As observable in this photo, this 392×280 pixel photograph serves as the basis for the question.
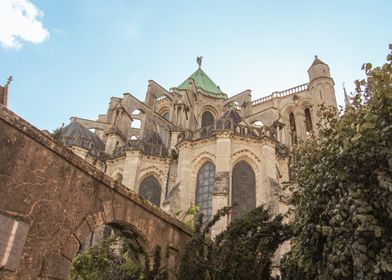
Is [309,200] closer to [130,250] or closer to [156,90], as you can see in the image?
[130,250]

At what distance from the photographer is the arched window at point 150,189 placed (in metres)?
19.5

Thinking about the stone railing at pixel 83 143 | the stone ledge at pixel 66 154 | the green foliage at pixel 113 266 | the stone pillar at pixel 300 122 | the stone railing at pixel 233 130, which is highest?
the stone pillar at pixel 300 122

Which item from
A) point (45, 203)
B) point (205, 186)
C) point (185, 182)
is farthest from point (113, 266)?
point (205, 186)

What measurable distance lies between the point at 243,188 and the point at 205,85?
20087 millimetres

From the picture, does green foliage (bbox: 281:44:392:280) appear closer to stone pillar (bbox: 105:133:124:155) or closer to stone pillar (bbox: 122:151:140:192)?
stone pillar (bbox: 122:151:140:192)

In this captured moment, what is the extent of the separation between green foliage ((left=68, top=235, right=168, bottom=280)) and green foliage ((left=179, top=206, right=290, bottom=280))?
564mm

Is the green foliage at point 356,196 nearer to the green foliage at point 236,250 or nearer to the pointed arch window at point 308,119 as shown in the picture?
the green foliage at point 236,250

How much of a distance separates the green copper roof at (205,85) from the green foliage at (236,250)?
24.9 meters

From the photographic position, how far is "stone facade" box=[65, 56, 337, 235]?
16.4 metres

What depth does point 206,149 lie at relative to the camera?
699 inches

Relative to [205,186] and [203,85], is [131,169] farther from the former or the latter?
[203,85]

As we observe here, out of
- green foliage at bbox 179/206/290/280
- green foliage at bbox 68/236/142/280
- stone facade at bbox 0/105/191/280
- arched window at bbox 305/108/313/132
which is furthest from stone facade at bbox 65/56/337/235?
stone facade at bbox 0/105/191/280

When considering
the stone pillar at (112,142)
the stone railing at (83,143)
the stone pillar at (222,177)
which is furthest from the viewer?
the stone pillar at (112,142)

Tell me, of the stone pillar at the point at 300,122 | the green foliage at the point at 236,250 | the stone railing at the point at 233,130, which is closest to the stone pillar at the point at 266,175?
the stone railing at the point at 233,130
